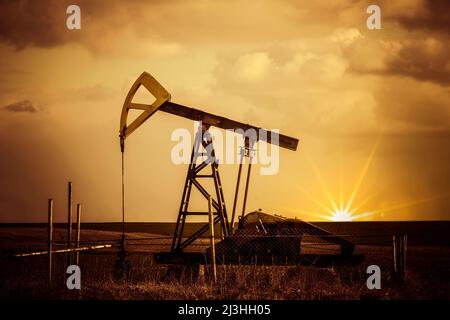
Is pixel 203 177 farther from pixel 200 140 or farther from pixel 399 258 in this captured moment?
pixel 399 258

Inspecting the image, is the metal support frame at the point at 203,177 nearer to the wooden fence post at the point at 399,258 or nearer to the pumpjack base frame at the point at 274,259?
the pumpjack base frame at the point at 274,259

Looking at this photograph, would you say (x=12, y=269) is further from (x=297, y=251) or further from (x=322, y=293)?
(x=322, y=293)

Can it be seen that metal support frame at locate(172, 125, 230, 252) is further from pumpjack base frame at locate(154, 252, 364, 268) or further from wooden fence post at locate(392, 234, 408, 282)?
wooden fence post at locate(392, 234, 408, 282)

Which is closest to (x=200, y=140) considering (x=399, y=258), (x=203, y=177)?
(x=203, y=177)

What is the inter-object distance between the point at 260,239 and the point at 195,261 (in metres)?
1.87

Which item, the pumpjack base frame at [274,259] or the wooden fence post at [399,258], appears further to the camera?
the pumpjack base frame at [274,259]

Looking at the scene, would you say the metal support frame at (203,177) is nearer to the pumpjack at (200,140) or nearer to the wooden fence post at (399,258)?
the pumpjack at (200,140)

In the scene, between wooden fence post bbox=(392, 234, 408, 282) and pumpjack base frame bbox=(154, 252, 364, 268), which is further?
pumpjack base frame bbox=(154, 252, 364, 268)

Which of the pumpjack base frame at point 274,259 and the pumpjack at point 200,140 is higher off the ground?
the pumpjack at point 200,140

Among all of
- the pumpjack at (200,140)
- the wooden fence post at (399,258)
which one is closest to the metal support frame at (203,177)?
the pumpjack at (200,140)

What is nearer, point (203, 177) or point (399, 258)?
point (399, 258)

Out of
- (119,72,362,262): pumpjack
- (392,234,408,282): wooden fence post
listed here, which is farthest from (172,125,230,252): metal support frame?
(392,234,408,282): wooden fence post

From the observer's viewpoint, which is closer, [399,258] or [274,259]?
[399,258]

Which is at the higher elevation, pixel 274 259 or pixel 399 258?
pixel 399 258
